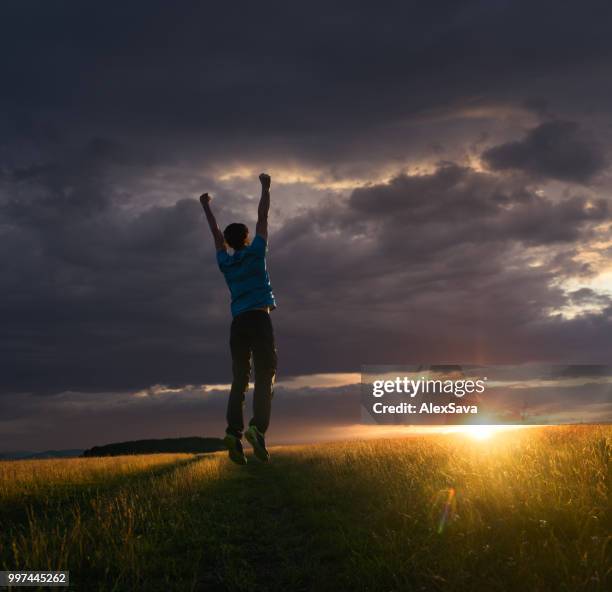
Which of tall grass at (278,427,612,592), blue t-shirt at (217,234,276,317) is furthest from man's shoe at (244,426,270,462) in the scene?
blue t-shirt at (217,234,276,317)

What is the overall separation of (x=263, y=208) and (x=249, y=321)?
1.82 metres

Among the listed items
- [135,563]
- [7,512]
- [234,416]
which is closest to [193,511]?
[234,416]

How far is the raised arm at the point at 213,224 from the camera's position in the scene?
9.24 m

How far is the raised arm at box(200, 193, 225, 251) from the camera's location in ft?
30.3

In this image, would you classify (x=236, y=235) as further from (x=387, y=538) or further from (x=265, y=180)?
(x=387, y=538)

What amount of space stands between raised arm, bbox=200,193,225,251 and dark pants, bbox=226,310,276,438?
4.26ft

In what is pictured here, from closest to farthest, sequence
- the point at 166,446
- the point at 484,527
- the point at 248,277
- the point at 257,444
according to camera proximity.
Result: the point at 484,527 → the point at 248,277 → the point at 257,444 → the point at 166,446

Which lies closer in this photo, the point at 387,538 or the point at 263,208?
the point at 387,538

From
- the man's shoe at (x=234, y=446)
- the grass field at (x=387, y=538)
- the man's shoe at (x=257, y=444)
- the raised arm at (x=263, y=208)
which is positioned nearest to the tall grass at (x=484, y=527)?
the grass field at (x=387, y=538)

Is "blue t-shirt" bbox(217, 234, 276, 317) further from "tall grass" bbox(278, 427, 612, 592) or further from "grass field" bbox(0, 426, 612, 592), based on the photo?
"tall grass" bbox(278, 427, 612, 592)

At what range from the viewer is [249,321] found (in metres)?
8.84

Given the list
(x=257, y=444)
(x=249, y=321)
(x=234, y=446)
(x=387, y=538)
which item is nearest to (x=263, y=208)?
(x=249, y=321)

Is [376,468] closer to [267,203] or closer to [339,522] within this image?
[339,522]

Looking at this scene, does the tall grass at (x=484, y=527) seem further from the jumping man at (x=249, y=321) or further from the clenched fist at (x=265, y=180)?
the clenched fist at (x=265, y=180)
